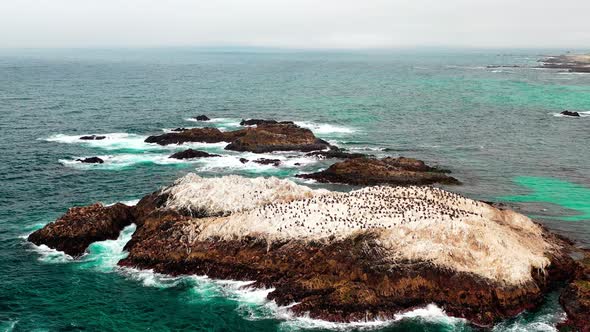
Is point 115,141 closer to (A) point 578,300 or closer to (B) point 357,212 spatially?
(B) point 357,212

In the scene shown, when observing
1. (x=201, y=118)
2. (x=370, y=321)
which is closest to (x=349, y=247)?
(x=370, y=321)

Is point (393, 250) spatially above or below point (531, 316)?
above

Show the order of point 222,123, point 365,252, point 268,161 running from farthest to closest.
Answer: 1. point 222,123
2. point 268,161
3. point 365,252

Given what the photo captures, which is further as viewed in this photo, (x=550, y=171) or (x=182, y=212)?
(x=550, y=171)

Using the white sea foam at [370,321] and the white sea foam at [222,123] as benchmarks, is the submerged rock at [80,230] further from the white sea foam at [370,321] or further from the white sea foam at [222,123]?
the white sea foam at [222,123]

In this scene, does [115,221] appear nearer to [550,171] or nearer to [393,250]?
[393,250]

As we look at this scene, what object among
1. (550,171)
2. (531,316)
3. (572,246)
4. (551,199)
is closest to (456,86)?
(550,171)

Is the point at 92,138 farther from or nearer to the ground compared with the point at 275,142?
nearer to the ground
